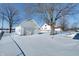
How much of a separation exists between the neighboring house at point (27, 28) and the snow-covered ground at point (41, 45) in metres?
0.05

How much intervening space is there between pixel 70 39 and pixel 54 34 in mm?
199

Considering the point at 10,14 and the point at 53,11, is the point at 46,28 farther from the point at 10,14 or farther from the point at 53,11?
the point at 10,14

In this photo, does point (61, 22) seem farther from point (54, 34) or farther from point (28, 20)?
point (28, 20)

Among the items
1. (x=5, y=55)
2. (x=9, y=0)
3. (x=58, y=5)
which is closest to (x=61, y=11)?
(x=58, y=5)

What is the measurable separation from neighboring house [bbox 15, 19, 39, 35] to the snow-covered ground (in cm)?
5

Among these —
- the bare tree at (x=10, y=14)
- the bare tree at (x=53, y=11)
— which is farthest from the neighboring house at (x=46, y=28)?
the bare tree at (x=10, y=14)

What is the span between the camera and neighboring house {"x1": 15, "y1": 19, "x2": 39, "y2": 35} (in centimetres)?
327

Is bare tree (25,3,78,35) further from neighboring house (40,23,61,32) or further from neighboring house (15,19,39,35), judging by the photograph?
neighboring house (15,19,39,35)

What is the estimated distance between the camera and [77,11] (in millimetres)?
3250

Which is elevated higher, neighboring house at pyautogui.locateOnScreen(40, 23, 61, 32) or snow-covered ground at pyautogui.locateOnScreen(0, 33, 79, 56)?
neighboring house at pyautogui.locateOnScreen(40, 23, 61, 32)

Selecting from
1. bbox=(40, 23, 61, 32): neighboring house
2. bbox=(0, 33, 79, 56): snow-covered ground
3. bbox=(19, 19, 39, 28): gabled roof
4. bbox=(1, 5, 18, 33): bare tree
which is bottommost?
bbox=(0, 33, 79, 56): snow-covered ground

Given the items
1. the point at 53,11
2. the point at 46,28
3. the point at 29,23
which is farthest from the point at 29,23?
the point at 53,11

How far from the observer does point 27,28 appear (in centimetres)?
329

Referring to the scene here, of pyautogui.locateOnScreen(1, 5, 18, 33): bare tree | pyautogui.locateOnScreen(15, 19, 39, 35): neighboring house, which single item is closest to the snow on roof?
pyautogui.locateOnScreen(15, 19, 39, 35): neighboring house
